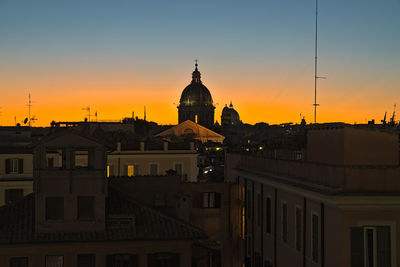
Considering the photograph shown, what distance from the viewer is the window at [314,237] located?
16.8 m

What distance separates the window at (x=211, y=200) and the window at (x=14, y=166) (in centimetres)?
1574

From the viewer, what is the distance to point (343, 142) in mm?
16797

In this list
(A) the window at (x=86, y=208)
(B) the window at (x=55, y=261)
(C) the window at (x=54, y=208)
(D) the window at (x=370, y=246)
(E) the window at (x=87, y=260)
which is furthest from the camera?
(A) the window at (x=86, y=208)

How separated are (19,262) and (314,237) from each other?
33.9 ft

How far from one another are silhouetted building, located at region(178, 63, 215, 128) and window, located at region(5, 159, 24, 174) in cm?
15145

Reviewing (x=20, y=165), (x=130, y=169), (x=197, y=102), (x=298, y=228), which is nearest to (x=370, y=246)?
(x=298, y=228)

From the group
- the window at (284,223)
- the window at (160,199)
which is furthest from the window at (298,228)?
the window at (160,199)

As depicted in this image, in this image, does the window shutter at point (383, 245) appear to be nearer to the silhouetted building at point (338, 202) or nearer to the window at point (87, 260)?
the silhouetted building at point (338, 202)

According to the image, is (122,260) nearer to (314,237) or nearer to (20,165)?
(314,237)

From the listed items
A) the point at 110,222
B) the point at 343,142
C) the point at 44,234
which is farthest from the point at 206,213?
the point at 343,142

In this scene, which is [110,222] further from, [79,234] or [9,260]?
[9,260]

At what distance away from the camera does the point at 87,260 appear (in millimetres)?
22766

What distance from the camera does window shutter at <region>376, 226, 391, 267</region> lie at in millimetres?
14646

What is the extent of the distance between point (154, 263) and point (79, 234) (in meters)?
2.71
